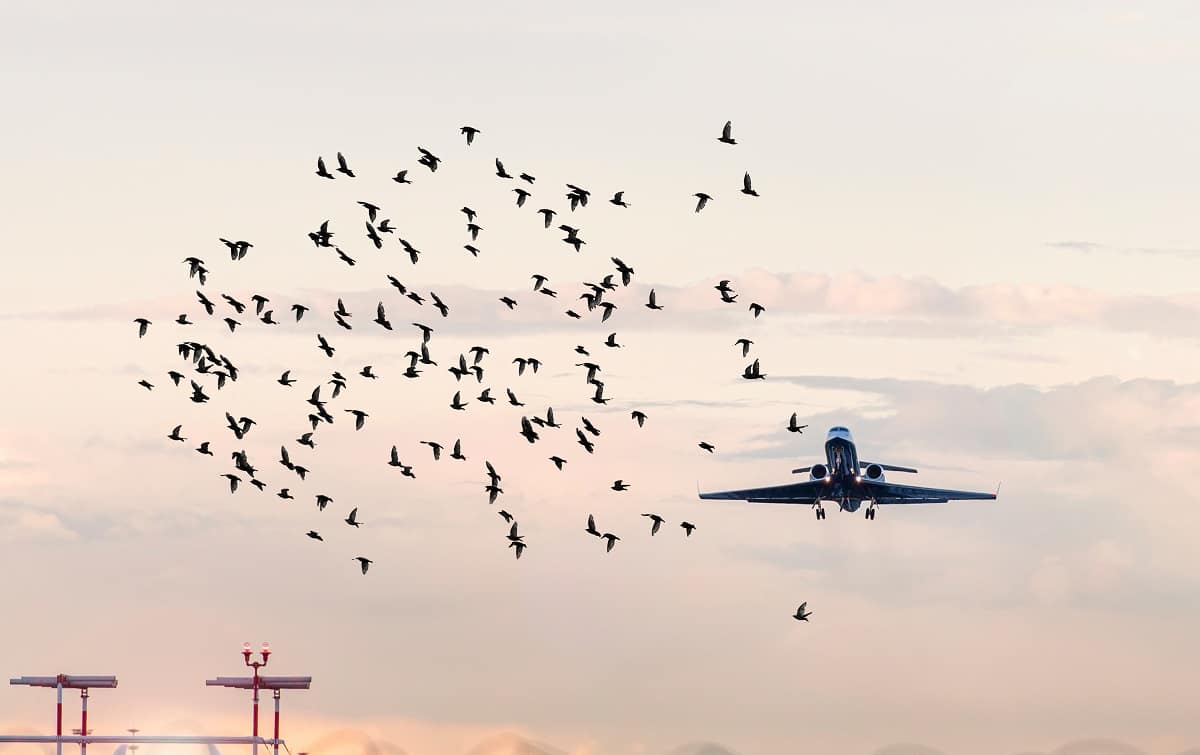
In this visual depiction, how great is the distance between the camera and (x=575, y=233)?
11588 centimetres

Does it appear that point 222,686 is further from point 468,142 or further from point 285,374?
point 468,142

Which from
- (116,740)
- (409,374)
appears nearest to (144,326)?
(409,374)

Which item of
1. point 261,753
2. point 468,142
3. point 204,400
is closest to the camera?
point 468,142

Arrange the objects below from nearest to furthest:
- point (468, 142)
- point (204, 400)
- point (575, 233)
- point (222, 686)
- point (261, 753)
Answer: point (468, 142) < point (575, 233) < point (204, 400) < point (222, 686) < point (261, 753)

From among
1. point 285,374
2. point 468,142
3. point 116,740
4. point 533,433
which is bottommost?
point 116,740

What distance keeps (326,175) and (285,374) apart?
67.3ft

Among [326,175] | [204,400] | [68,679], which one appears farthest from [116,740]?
[326,175]

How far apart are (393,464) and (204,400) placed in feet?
45.3

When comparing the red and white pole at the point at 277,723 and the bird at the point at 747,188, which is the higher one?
the bird at the point at 747,188

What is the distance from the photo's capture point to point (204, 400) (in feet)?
405

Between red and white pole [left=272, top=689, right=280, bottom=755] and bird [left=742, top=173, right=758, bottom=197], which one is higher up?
bird [left=742, top=173, right=758, bottom=197]

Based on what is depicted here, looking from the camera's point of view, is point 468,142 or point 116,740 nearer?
point 468,142

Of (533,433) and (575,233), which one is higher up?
(575,233)

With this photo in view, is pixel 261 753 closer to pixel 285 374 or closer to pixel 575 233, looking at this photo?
pixel 285 374
